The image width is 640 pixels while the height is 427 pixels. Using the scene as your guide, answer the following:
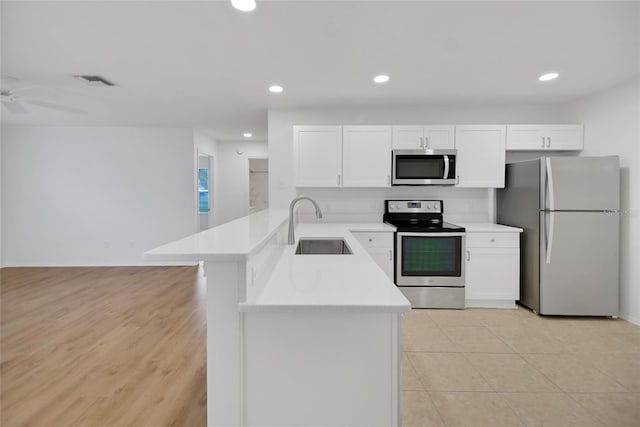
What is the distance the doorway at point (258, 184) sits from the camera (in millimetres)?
7949

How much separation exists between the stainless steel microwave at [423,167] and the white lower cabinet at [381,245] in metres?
0.68

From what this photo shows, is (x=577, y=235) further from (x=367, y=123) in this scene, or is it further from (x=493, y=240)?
(x=367, y=123)

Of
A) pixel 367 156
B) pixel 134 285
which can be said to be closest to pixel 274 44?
pixel 367 156

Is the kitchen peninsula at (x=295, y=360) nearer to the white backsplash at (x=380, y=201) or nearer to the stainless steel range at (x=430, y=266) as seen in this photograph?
the stainless steel range at (x=430, y=266)

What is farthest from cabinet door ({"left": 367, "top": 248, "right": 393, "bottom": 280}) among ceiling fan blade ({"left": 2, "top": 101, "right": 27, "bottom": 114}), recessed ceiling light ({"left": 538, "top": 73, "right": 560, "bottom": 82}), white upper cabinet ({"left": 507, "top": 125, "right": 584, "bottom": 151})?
ceiling fan blade ({"left": 2, "top": 101, "right": 27, "bottom": 114})

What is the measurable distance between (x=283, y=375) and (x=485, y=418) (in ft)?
4.35

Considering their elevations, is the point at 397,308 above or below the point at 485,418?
above

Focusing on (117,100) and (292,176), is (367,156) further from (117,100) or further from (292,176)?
(117,100)

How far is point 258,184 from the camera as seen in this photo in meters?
8.12

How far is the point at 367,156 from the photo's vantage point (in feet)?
12.6

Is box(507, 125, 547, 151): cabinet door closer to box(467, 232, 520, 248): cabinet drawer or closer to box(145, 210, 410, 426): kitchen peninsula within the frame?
box(467, 232, 520, 248): cabinet drawer

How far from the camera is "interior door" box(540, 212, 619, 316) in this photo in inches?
126

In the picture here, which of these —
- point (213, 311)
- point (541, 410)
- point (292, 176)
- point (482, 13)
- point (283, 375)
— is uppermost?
point (482, 13)

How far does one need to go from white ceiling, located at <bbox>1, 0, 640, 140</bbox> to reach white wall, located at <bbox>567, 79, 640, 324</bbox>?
220 millimetres
